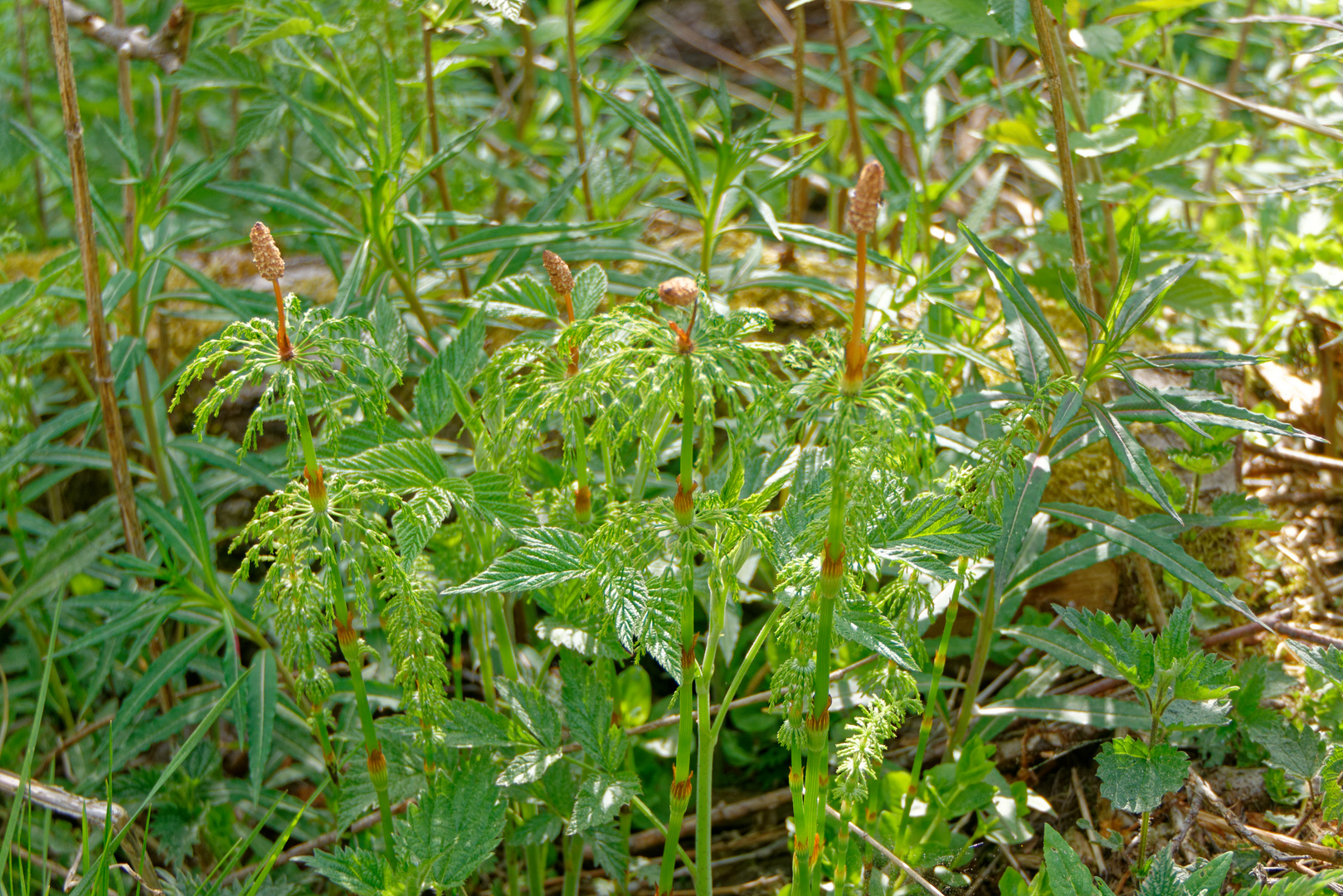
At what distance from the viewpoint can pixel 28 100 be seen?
9.52 feet

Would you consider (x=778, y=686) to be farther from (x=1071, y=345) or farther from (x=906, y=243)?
(x=1071, y=345)

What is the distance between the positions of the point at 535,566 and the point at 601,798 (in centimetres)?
38

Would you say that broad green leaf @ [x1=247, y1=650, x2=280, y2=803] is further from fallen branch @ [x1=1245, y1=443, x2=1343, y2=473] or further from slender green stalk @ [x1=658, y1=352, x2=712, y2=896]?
fallen branch @ [x1=1245, y1=443, x2=1343, y2=473]

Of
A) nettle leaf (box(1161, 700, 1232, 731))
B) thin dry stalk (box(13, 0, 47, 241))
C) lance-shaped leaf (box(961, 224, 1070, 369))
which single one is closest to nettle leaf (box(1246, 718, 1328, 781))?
nettle leaf (box(1161, 700, 1232, 731))

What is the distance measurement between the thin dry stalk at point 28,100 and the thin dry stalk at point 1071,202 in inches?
111

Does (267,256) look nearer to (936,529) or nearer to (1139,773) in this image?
(936,529)

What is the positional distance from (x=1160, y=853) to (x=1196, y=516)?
58cm

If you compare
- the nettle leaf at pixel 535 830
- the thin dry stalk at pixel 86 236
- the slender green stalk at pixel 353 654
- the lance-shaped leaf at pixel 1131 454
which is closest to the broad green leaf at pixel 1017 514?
the lance-shaped leaf at pixel 1131 454

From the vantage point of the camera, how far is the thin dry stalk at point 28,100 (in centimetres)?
288

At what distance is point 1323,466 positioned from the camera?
6.55ft

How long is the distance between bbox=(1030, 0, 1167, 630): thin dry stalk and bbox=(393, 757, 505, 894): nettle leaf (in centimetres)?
99

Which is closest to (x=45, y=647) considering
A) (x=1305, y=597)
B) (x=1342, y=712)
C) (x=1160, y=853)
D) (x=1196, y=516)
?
(x=1160, y=853)

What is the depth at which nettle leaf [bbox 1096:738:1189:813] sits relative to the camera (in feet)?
4.10

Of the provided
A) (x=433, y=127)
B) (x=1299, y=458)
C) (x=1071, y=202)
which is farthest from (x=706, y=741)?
(x=433, y=127)
